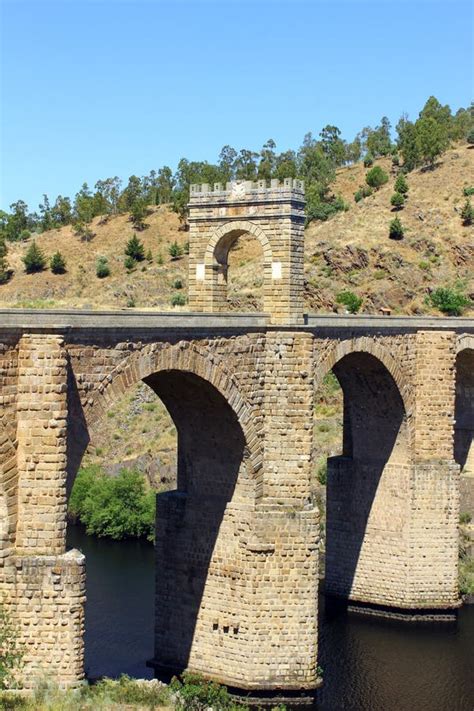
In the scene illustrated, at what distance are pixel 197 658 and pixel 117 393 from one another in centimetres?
942

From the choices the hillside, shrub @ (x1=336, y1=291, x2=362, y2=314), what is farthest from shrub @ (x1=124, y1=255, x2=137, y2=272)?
shrub @ (x1=336, y1=291, x2=362, y2=314)

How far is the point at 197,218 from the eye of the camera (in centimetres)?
2859

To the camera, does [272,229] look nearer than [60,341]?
No

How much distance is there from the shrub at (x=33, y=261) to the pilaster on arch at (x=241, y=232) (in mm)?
50987

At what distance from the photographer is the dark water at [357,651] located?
27.5 m

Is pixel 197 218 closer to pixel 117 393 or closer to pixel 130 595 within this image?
pixel 117 393

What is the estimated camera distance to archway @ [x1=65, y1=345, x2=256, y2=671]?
26.1 m

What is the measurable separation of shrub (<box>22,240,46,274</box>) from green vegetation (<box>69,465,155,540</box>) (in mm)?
35529

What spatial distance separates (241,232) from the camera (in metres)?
28.2

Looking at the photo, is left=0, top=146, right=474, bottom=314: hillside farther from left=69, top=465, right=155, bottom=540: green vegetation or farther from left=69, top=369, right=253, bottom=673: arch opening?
left=69, top=369, right=253, bottom=673: arch opening

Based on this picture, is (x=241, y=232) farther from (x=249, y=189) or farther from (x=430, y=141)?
(x=430, y=141)

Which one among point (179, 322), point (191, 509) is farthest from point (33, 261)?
Answer: point (179, 322)

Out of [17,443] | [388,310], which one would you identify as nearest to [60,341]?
[17,443]

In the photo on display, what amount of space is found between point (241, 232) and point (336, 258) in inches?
1396
